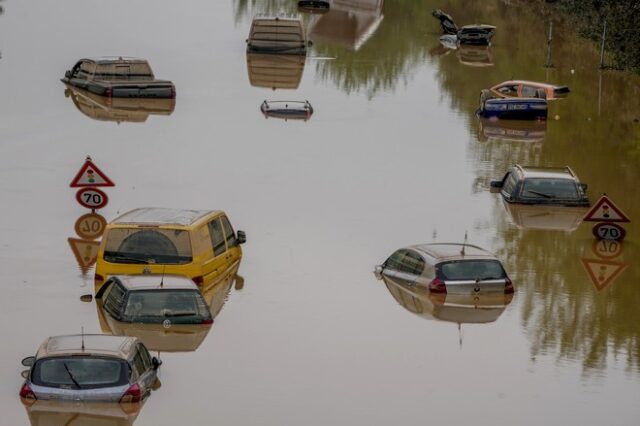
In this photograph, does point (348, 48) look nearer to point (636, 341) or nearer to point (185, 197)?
point (185, 197)

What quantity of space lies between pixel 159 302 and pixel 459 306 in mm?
6853

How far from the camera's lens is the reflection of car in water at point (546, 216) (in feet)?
132

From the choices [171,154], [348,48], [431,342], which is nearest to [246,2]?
[348,48]

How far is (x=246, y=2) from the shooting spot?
110 metres

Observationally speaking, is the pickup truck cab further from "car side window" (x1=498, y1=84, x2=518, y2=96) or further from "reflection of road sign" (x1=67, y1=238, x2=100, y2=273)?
"reflection of road sign" (x1=67, y1=238, x2=100, y2=273)

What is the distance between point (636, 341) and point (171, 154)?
23.2 m

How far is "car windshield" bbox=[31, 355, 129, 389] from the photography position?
73.7ft

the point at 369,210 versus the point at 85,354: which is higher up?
the point at 85,354

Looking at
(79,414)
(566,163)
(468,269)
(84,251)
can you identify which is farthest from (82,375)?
(566,163)

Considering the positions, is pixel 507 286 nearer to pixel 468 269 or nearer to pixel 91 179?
pixel 468 269

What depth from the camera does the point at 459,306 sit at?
31453mm

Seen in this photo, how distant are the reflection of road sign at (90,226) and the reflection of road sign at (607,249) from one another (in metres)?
12.4

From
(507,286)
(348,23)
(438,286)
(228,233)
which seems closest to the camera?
(438,286)

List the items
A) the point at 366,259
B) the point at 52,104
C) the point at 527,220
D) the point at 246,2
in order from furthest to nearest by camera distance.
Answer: the point at 246,2, the point at 52,104, the point at 527,220, the point at 366,259
